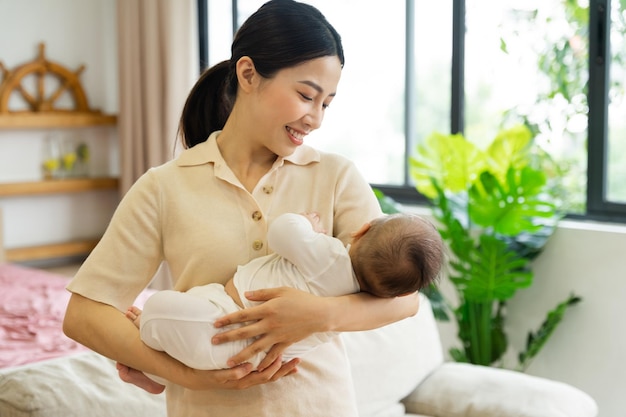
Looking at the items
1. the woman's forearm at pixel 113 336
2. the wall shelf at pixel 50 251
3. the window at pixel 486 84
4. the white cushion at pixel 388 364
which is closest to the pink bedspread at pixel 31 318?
the wall shelf at pixel 50 251

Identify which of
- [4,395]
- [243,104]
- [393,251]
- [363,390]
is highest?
[243,104]

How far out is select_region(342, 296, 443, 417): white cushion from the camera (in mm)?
2357

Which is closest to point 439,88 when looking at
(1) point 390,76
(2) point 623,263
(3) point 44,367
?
(1) point 390,76

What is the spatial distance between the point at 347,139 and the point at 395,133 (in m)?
0.35

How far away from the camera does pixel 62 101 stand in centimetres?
532

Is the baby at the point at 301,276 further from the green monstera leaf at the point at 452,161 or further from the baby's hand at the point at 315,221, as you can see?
the green monstera leaf at the point at 452,161

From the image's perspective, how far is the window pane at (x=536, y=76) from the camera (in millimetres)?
3615

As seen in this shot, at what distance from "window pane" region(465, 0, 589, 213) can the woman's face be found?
246 cm

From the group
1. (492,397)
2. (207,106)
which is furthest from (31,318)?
(207,106)

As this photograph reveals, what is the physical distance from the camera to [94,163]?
5.52m

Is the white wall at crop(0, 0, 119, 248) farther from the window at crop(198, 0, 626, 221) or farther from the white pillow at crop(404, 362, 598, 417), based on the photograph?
the white pillow at crop(404, 362, 598, 417)

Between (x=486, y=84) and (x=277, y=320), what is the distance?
2948mm

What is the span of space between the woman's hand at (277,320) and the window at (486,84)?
251 cm

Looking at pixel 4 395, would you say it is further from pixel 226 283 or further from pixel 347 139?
pixel 347 139
